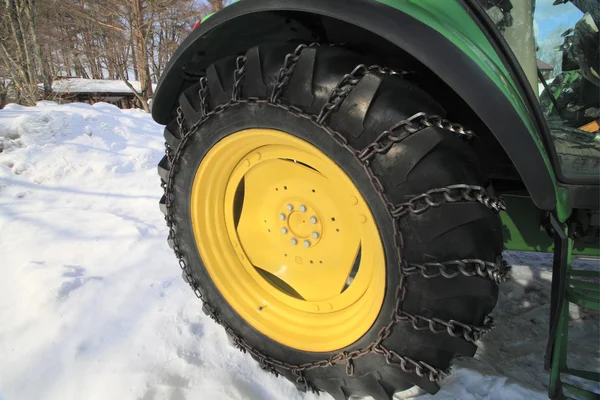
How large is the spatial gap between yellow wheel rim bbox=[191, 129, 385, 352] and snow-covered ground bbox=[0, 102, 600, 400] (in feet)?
0.96

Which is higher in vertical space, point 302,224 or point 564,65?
point 564,65

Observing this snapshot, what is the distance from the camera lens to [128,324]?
1903mm

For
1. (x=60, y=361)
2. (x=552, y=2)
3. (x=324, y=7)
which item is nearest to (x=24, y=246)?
(x=60, y=361)

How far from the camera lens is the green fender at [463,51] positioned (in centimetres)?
105

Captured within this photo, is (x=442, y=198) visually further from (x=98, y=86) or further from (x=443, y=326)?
(x=98, y=86)

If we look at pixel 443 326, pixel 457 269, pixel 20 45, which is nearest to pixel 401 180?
pixel 457 269

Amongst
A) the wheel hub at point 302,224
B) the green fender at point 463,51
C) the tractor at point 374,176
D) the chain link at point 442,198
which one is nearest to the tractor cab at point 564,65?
the tractor at point 374,176

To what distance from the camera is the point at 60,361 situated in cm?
165

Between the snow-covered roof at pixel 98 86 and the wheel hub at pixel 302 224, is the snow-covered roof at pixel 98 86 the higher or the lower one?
the lower one

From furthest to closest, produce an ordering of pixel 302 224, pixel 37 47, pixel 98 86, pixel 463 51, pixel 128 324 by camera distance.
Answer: pixel 98 86 < pixel 37 47 < pixel 128 324 < pixel 302 224 < pixel 463 51

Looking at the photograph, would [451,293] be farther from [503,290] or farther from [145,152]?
[145,152]

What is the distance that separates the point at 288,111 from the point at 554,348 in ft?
4.23

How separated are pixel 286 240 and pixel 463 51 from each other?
100 centimetres

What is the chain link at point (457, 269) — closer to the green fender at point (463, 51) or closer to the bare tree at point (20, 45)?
the green fender at point (463, 51)
